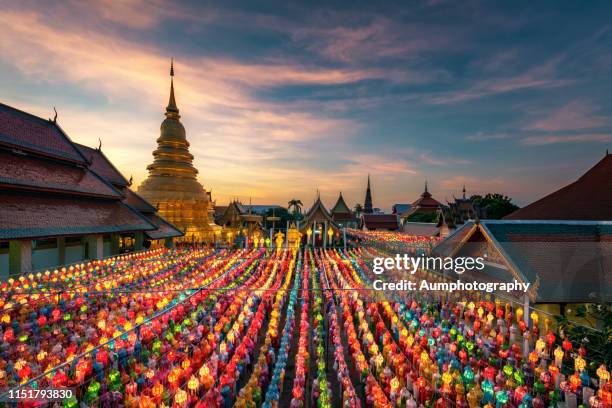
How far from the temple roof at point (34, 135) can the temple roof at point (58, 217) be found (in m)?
2.84

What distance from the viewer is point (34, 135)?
19.5 meters

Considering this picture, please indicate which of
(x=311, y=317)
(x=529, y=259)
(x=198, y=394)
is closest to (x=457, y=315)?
(x=529, y=259)

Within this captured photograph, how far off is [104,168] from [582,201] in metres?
35.9

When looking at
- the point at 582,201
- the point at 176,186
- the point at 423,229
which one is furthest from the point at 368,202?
the point at 582,201

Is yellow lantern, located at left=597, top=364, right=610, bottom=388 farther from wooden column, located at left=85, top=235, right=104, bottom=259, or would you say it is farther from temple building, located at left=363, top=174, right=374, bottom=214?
temple building, located at left=363, top=174, right=374, bottom=214

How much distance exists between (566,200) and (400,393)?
60.7ft

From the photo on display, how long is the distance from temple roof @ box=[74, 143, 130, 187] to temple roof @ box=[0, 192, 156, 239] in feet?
15.9

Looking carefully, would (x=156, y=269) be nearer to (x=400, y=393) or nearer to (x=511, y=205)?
(x=400, y=393)

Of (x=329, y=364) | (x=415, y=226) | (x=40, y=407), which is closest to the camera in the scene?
(x=40, y=407)

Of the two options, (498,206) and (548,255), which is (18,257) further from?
→ (498,206)

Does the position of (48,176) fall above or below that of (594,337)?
above

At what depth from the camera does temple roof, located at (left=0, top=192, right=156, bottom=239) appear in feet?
48.6

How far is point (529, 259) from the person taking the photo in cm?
984

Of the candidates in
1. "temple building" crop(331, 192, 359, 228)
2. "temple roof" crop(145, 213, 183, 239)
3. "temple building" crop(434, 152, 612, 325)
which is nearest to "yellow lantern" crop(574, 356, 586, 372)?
"temple building" crop(434, 152, 612, 325)
